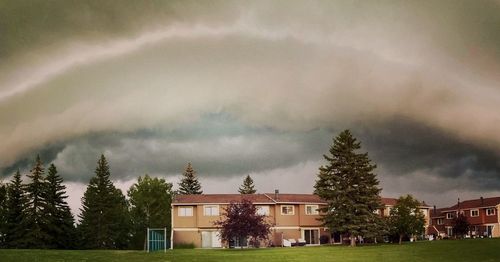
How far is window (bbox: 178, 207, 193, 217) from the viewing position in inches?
2936

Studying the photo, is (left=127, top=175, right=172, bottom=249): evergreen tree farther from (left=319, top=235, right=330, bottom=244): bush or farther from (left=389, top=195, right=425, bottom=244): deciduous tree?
(left=389, top=195, right=425, bottom=244): deciduous tree

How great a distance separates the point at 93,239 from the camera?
84.4m

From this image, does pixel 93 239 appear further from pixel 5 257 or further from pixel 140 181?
pixel 5 257

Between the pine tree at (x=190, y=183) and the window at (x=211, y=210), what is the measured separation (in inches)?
1877

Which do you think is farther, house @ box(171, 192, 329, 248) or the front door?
the front door

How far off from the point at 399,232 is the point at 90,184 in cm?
4962

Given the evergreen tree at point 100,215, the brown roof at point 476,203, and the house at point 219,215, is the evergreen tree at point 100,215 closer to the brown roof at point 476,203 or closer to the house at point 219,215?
the house at point 219,215

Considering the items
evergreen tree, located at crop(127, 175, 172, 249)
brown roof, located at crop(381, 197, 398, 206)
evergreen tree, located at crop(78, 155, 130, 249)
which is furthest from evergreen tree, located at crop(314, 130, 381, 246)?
evergreen tree, located at crop(127, 175, 172, 249)

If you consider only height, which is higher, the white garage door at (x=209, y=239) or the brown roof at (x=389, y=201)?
the brown roof at (x=389, y=201)

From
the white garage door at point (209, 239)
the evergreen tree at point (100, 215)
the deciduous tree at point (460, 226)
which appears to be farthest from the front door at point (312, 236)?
the evergreen tree at point (100, 215)

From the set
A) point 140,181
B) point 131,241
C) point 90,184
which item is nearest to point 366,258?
point 90,184

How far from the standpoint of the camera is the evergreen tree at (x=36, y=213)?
74.4 metres

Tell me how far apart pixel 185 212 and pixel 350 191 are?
943 inches

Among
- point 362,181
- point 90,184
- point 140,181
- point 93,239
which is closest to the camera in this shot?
point 362,181
